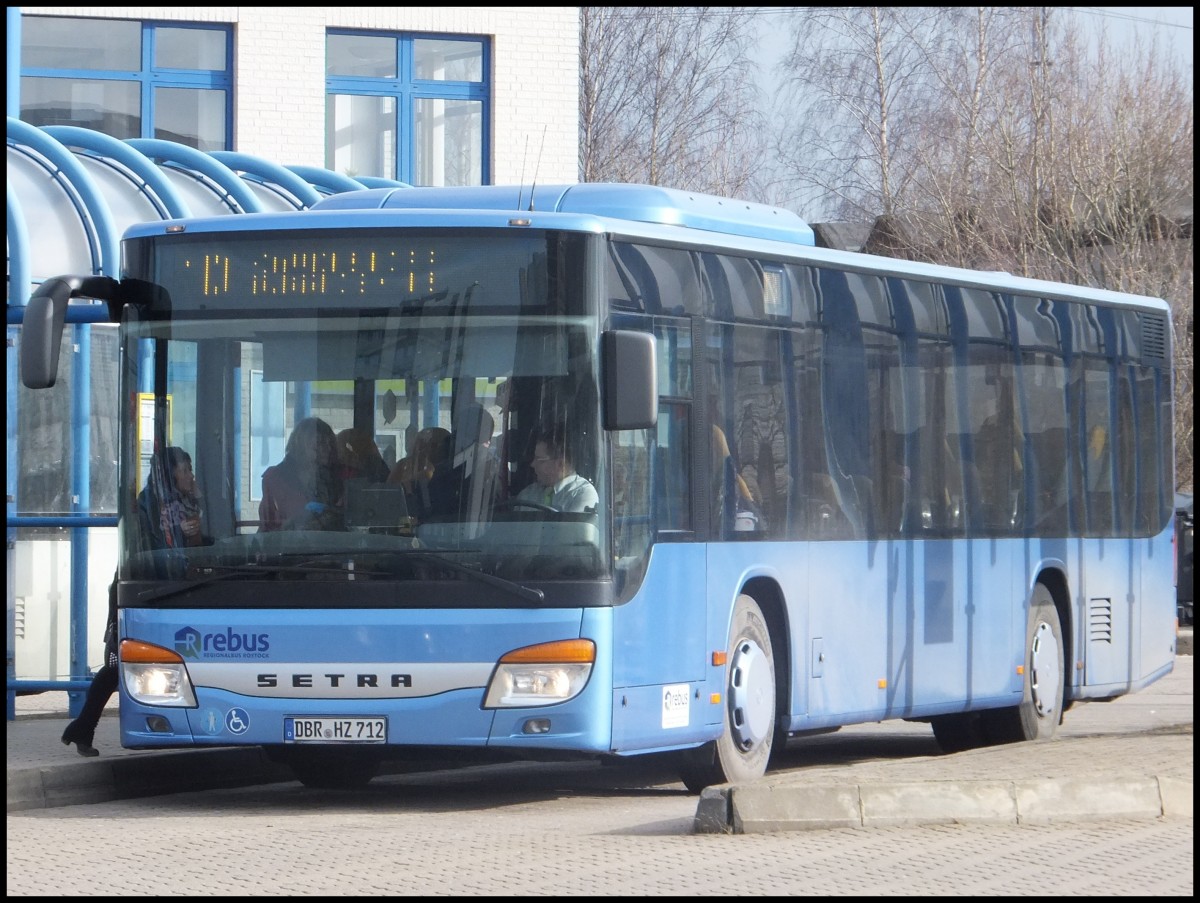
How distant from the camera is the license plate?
10.1 m

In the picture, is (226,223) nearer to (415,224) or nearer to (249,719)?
(415,224)

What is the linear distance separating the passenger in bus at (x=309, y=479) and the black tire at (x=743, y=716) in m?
2.18

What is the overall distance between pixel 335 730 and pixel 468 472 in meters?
1.34

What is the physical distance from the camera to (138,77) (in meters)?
25.3

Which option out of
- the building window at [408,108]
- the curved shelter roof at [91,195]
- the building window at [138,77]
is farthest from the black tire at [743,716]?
the building window at [138,77]

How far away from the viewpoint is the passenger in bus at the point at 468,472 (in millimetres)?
10008

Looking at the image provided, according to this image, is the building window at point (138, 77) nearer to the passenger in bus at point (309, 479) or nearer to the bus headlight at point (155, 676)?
the bus headlight at point (155, 676)

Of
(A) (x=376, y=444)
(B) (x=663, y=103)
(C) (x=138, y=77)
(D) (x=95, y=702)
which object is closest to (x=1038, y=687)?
(A) (x=376, y=444)

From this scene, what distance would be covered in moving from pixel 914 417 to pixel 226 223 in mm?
4406

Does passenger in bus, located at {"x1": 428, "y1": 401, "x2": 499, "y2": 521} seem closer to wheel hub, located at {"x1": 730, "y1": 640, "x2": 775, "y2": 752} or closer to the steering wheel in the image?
the steering wheel

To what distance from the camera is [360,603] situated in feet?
33.3

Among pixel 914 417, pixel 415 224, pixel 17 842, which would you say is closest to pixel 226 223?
pixel 415 224

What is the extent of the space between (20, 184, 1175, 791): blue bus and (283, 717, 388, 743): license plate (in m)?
0.01

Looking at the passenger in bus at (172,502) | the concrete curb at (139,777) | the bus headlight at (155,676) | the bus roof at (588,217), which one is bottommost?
the concrete curb at (139,777)
